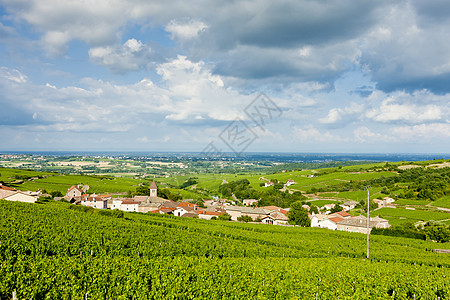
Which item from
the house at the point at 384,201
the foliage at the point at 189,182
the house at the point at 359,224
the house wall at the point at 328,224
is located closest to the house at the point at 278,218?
the house wall at the point at 328,224

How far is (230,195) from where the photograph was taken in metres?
128

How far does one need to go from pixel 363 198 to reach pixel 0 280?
102037mm

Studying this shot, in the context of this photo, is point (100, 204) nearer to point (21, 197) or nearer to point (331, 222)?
point (21, 197)

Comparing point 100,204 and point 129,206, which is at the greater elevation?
point 100,204

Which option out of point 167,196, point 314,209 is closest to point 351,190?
point 314,209

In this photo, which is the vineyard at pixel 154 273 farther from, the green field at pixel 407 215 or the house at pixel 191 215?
the green field at pixel 407 215

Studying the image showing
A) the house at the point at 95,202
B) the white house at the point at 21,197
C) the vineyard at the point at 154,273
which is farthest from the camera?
the house at the point at 95,202

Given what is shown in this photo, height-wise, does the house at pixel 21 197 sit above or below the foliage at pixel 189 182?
above

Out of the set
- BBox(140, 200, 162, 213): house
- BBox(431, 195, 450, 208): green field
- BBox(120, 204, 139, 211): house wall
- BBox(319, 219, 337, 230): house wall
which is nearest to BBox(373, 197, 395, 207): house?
BBox(431, 195, 450, 208): green field

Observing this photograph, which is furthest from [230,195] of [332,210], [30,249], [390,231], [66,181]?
[30,249]

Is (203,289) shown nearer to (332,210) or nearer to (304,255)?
(304,255)

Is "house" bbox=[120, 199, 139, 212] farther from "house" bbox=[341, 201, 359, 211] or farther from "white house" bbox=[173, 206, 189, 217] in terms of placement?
"house" bbox=[341, 201, 359, 211]

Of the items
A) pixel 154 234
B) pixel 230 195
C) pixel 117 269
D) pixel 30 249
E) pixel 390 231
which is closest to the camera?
pixel 117 269

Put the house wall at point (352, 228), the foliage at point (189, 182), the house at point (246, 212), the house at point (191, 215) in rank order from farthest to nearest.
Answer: the foliage at point (189, 182) → the house at point (246, 212) → the house at point (191, 215) → the house wall at point (352, 228)
